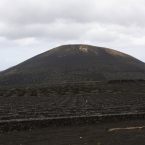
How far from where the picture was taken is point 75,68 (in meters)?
125

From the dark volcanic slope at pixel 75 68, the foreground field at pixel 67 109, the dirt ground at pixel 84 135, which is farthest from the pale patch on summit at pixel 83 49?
the dirt ground at pixel 84 135

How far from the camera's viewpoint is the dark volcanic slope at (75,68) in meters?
103

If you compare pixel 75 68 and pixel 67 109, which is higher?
pixel 75 68

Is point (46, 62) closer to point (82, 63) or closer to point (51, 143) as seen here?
point (82, 63)

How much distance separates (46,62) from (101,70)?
39.2 meters

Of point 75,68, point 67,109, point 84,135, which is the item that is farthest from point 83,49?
point 84,135

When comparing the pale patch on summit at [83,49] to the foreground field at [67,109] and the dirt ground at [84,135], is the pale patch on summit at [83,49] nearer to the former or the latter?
the foreground field at [67,109]

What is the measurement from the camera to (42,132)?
15.2 meters

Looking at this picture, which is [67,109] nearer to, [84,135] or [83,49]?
[84,135]

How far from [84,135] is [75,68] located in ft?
365

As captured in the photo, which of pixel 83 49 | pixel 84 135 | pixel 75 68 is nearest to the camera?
pixel 84 135

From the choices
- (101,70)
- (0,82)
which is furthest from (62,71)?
(0,82)

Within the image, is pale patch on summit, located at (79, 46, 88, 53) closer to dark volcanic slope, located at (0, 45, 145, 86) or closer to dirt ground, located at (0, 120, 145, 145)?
dark volcanic slope, located at (0, 45, 145, 86)

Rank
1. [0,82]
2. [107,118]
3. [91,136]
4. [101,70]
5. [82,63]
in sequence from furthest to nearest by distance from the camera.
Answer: [82,63]
[101,70]
[0,82]
[107,118]
[91,136]
